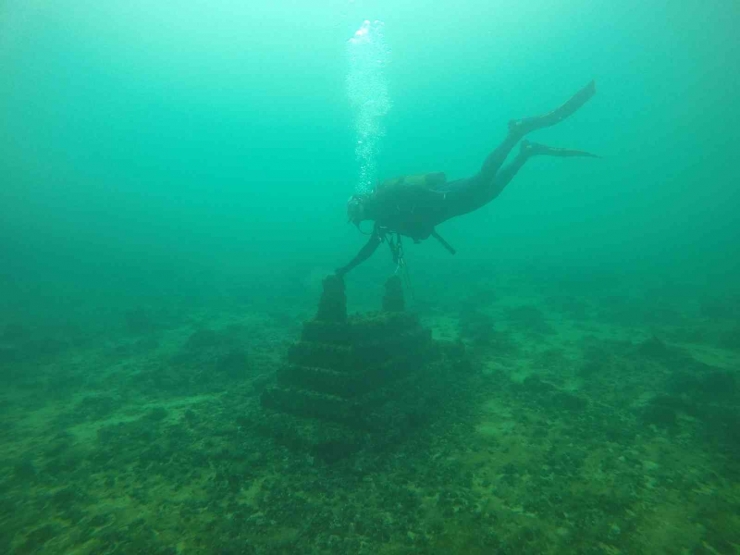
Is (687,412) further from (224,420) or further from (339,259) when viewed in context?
(339,259)

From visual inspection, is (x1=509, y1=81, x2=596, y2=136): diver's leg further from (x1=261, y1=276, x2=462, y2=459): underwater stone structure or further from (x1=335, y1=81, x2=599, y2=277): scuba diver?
(x1=261, y1=276, x2=462, y2=459): underwater stone structure

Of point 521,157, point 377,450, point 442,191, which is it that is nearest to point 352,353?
point 377,450

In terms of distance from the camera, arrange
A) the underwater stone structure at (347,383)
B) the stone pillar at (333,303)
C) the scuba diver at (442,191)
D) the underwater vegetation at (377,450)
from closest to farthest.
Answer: the underwater vegetation at (377,450) → the underwater stone structure at (347,383) → the scuba diver at (442,191) → the stone pillar at (333,303)

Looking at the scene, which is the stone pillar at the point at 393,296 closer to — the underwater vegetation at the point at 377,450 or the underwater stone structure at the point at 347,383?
A: the underwater vegetation at the point at 377,450

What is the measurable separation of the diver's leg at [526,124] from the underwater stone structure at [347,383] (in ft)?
19.2

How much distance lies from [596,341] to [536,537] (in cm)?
1563

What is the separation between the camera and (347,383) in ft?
34.8

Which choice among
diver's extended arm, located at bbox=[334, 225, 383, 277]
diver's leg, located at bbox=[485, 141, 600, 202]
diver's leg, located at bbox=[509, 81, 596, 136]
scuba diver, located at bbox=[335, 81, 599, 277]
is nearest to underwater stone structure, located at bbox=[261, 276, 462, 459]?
diver's extended arm, located at bbox=[334, 225, 383, 277]

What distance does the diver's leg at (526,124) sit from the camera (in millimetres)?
10211

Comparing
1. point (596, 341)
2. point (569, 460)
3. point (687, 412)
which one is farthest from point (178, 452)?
point (596, 341)

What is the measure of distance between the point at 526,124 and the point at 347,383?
29.5 feet

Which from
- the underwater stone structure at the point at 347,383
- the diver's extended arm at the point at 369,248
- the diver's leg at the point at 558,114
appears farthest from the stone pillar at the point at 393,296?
the diver's leg at the point at 558,114

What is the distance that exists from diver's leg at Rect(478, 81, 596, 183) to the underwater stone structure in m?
5.85

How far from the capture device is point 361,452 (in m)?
9.37
